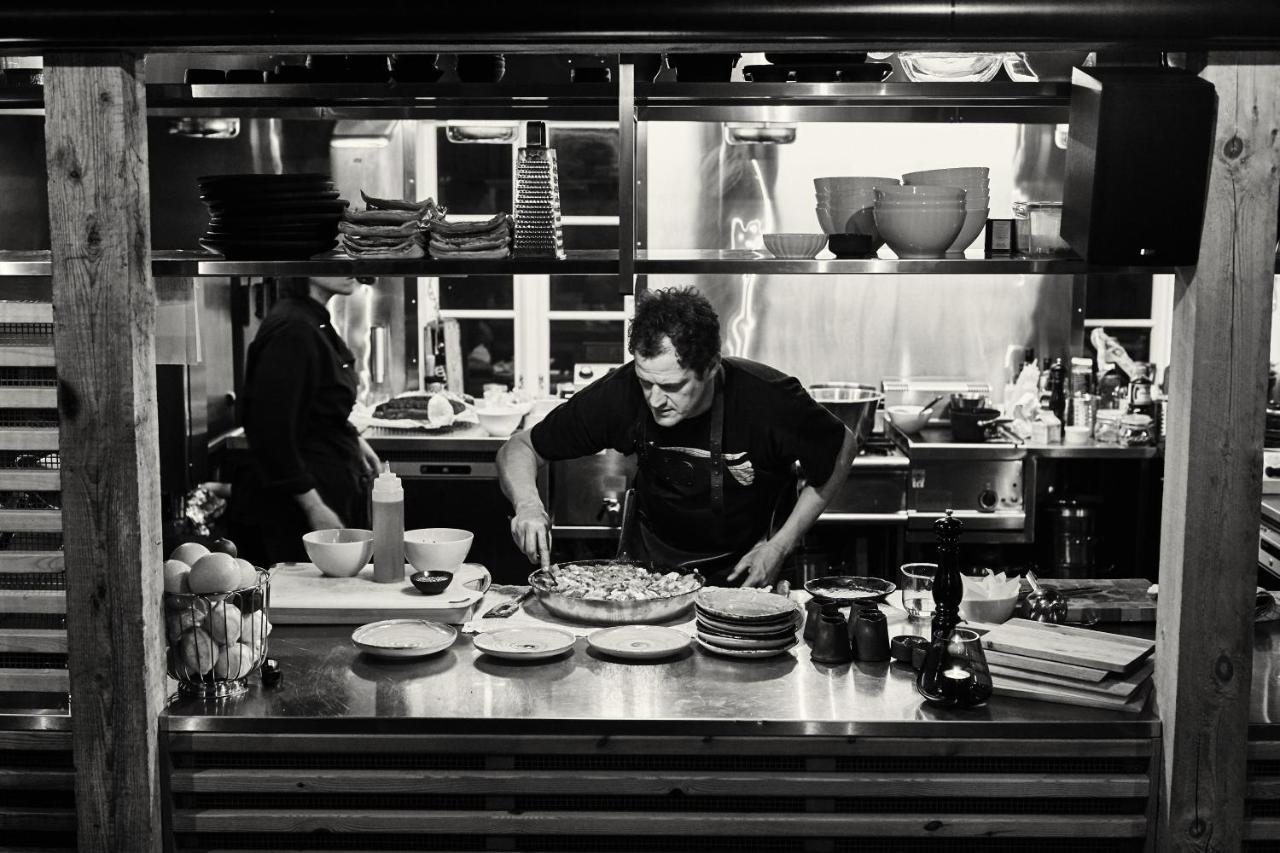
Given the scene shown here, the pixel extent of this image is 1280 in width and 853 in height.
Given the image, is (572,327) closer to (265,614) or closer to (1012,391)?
(1012,391)

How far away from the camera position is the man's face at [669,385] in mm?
3850

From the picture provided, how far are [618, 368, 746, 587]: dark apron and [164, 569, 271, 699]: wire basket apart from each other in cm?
147

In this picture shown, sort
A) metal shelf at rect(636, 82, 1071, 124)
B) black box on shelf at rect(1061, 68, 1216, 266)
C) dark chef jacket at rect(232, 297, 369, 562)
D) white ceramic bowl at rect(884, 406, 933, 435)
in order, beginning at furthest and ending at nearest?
white ceramic bowl at rect(884, 406, 933, 435) < dark chef jacket at rect(232, 297, 369, 562) < metal shelf at rect(636, 82, 1071, 124) < black box on shelf at rect(1061, 68, 1216, 266)

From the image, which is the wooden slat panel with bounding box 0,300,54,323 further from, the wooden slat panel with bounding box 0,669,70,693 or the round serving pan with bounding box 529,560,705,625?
the round serving pan with bounding box 529,560,705,625

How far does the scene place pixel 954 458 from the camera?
581cm

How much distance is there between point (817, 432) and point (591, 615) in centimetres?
116

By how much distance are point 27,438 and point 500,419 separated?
10.4ft

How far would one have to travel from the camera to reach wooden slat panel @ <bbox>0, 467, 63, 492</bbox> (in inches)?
120

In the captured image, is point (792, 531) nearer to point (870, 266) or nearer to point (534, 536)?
point (534, 536)

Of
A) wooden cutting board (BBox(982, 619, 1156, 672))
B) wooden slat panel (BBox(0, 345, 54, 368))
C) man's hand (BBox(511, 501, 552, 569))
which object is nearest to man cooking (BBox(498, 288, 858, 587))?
man's hand (BBox(511, 501, 552, 569))

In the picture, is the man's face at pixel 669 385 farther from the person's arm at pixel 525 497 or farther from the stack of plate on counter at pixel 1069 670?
the stack of plate on counter at pixel 1069 670

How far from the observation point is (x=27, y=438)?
119 inches

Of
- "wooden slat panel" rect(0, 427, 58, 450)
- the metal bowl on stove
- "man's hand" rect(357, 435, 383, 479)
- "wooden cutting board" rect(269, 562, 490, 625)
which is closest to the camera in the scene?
"wooden slat panel" rect(0, 427, 58, 450)

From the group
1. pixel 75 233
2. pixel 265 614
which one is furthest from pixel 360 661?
pixel 75 233
